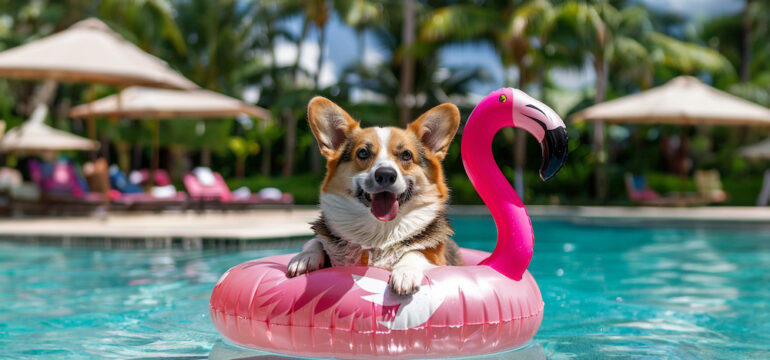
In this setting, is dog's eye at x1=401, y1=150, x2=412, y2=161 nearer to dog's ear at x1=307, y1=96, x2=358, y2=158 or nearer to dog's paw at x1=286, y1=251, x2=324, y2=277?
dog's ear at x1=307, y1=96, x2=358, y2=158

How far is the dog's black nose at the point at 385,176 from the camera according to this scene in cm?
340

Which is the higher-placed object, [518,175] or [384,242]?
[384,242]

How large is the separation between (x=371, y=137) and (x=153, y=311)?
3.32m

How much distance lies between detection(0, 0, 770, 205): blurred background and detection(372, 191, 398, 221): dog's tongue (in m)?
14.4

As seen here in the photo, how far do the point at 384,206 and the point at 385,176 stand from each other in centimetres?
20

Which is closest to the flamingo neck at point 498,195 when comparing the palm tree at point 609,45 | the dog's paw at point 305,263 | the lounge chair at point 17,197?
the dog's paw at point 305,263

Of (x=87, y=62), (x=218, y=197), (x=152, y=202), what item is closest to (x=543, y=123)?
(x=87, y=62)

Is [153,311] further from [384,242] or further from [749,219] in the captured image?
[749,219]

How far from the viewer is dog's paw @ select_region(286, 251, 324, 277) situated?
3.84 metres

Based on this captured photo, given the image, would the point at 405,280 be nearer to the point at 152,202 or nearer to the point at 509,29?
the point at 152,202

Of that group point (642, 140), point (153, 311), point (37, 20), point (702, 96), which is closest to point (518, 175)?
point (702, 96)

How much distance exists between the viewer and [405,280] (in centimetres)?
354

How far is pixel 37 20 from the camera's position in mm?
30094

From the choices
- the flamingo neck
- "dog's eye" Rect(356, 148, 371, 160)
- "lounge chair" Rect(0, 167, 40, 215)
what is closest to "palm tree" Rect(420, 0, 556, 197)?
"lounge chair" Rect(0, 167, 40, 215)
